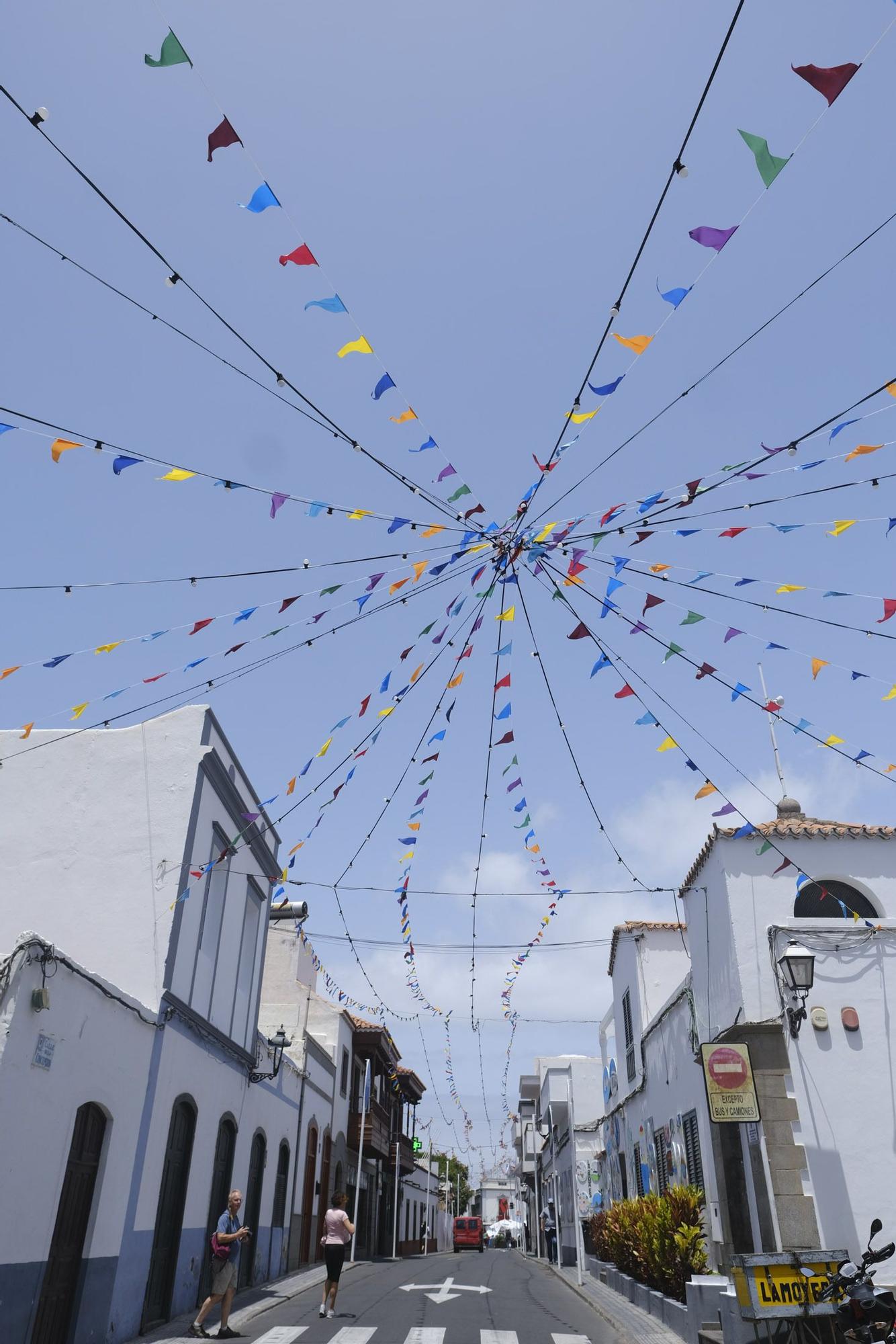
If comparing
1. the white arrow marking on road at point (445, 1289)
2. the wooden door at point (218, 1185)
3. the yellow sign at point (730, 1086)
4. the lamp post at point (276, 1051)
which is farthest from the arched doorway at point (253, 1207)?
the yellow sign at point (730, 1086)

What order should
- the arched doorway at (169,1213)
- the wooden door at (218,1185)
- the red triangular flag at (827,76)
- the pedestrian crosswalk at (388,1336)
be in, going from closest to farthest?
the red triangular flag at (827,76) < the pedestrian crosswalk at (388,1336) < the arched doorway at (169,1213) < the wooden door at (218,1185)

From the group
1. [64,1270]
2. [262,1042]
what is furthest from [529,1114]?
[64,1270]

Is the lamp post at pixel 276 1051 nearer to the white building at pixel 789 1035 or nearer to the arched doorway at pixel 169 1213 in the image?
the arched doorway at pixel 169 1213

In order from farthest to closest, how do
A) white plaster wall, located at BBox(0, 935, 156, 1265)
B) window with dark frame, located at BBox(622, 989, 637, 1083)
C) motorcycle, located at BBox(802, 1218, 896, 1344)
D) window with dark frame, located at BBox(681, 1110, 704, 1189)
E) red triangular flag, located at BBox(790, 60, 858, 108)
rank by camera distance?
window with dark frame, located at BBox(622, 989, 637, 1083) → window with dark frame, located at BBox(681, 1110, 704, 1189) → white plaster wall, located at BBox(0, 935, 156, 1265) → motorcycle, located at BBox(802, 1218, 896, 1344) → red triangular flag, located at BBox(790, 60, 858, 108)

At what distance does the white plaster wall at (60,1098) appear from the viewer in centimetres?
809

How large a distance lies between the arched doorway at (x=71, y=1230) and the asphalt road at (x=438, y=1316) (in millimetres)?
2325

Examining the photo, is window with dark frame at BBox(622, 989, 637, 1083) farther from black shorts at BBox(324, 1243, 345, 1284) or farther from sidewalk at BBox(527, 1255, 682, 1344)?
black shorts at BBox(324, 1243, 345, 1284)

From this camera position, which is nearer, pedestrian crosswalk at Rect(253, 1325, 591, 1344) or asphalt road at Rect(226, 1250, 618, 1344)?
pedestrian crosswalk at Rect(253, 1325, 591, 1344)

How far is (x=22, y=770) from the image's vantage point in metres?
13.2

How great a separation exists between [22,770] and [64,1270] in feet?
21.7

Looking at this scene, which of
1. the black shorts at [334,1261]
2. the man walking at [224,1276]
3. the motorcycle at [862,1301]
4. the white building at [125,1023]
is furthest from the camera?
the black shorts at [334,1261]

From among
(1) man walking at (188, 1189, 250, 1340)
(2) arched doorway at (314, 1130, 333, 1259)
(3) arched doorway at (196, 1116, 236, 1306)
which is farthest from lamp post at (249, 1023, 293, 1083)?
(2) arched doorway at (314, 1130, 333, 1259)

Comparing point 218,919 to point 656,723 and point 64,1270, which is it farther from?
point 656,723

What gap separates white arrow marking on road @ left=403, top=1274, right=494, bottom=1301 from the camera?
15.6 meters
